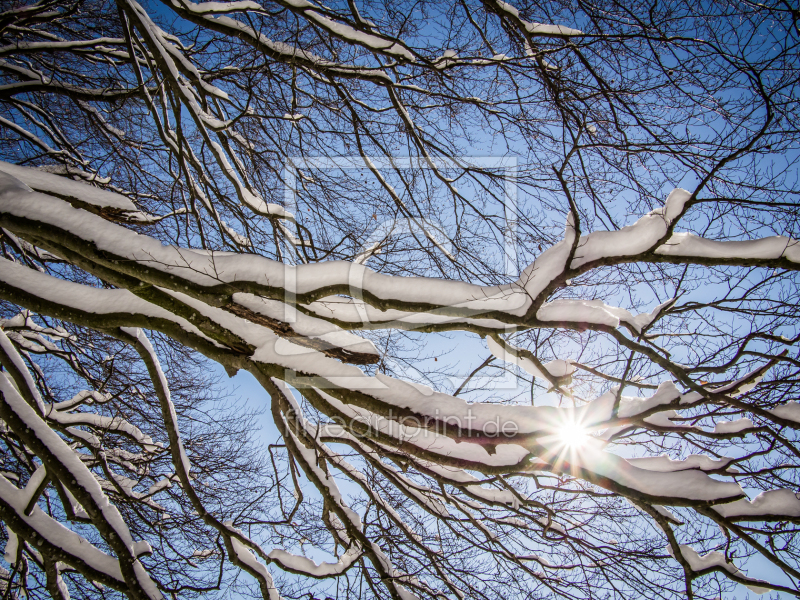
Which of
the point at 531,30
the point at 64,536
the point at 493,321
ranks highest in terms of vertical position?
the point at 531,30

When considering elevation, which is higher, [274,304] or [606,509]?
[274,304]

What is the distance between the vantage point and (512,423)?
1.89 meters

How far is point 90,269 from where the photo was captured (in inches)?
79.7

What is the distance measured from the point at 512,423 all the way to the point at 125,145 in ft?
16.0

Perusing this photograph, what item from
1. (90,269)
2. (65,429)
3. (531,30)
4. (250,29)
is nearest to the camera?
(90,269)

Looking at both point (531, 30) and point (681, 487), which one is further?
point (531, 30)

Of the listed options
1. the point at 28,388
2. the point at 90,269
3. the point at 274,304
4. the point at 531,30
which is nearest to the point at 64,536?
the point at 28,388

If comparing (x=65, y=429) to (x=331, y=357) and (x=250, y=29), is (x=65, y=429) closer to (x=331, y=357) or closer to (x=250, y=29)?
(x=331, y=357)

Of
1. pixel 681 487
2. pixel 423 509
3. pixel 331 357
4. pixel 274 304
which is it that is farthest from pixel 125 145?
pixel 681 487

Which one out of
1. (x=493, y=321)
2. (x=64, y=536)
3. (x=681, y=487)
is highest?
(x=493, y=321)

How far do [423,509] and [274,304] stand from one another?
87.5 inches

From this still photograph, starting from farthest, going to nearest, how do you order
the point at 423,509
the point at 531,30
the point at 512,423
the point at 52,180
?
the point at 423,509, the point at 531,30, the point at 52,180, the point at 512,423

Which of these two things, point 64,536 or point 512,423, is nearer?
point 512,423

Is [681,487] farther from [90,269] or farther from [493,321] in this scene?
[90,269]
